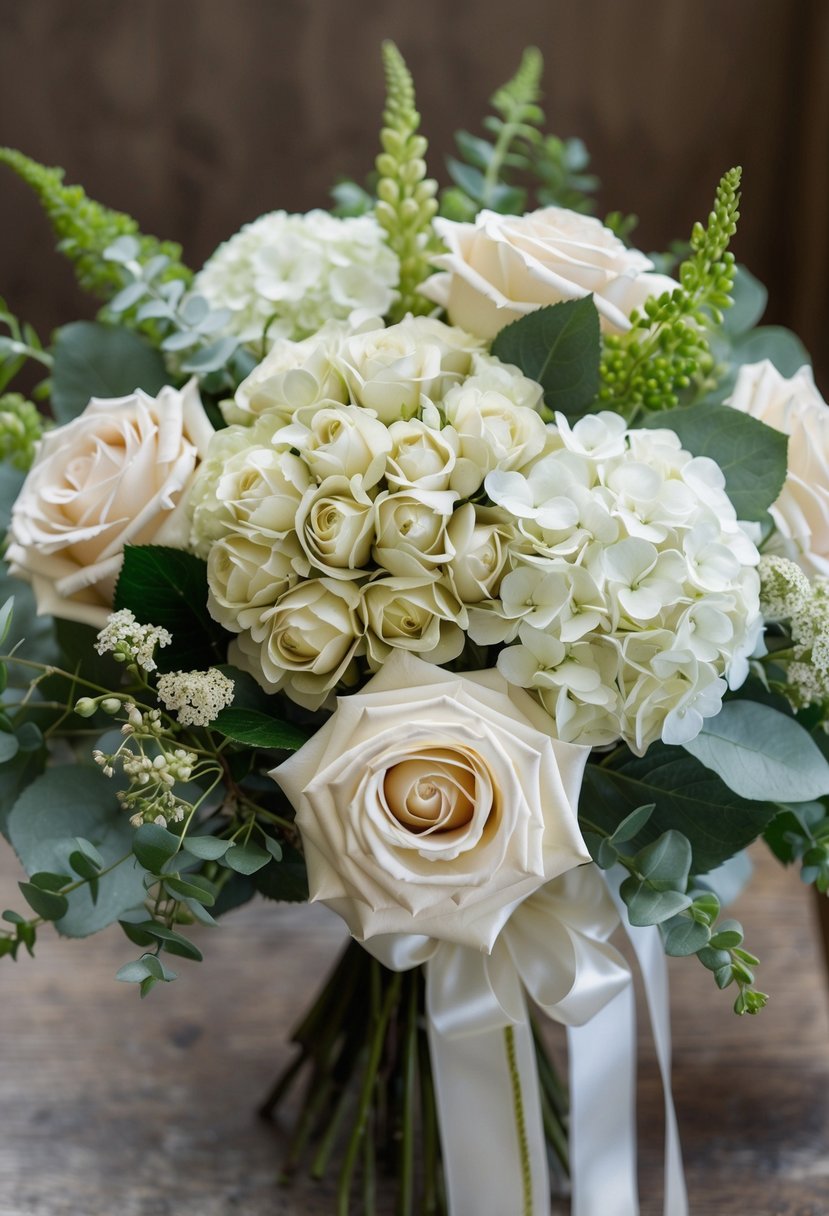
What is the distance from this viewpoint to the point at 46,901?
0.53m

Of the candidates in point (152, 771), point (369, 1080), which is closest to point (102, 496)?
point (152, 771)

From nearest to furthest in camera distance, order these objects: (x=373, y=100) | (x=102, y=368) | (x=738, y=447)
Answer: (x=738, y=447), (x=102, y=368), (x=373, y=100)

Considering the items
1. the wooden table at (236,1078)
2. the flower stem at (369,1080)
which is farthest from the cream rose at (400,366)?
the wooden table at (236,1078)

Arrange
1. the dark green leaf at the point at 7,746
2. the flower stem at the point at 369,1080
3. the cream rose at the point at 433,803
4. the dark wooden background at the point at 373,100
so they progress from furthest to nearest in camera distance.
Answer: the dark wooden background at the point at 373,100 → the flower stem at the point at 369,1080 → the dark green leaf at the point at 7,746 → the cream rose at the point at 433,803

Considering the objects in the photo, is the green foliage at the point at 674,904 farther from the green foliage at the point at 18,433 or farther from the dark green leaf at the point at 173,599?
the green foliage at the point at 18,433

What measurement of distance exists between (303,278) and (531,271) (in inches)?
5.9

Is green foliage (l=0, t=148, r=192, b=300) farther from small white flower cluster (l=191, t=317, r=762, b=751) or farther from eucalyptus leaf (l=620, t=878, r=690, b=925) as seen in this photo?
eucalyptus leaf (l=620, t=878, r=690, b=925)

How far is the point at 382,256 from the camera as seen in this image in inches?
26.2

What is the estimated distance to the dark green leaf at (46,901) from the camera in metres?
0.52

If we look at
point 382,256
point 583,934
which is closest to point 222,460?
point 382,256

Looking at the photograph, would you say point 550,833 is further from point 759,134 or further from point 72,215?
point 759,134

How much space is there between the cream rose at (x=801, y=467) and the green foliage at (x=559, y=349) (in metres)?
0.09

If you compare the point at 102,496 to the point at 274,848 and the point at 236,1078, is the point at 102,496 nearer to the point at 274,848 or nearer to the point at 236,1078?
the point at 274,848

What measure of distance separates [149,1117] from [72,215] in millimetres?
603
